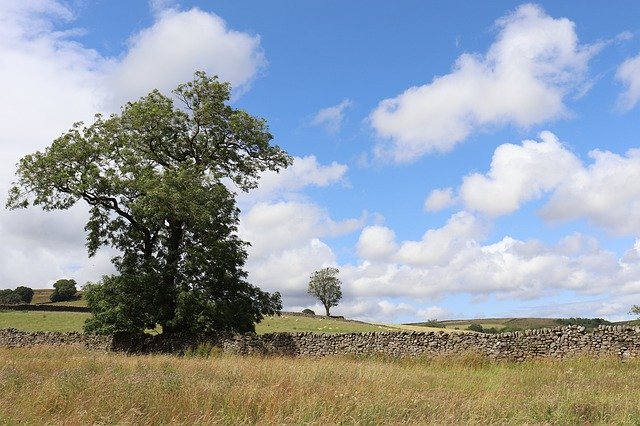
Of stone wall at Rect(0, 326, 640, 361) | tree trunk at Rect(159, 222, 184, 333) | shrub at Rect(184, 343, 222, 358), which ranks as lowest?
shrub at Rect(184, 343, 222, 358)

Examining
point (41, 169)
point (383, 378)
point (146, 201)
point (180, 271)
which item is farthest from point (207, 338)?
point (383, 378)

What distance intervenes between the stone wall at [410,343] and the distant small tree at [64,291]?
68205 millimetres

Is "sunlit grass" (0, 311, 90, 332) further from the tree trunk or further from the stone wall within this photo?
the tree trunk

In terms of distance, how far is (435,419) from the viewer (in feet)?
28.0

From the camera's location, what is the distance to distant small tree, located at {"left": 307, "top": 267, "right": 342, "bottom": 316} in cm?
9431

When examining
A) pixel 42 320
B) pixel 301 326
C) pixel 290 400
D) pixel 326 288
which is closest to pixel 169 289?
pixel 290 400

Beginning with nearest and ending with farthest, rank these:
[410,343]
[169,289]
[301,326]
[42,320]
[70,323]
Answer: [410,343], [169,289], [70,323], [42,320], [301,326]

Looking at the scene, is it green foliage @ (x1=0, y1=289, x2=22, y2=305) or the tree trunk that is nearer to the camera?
the tree trunk

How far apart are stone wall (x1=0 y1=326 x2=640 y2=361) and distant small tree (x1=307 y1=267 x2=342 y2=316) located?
64.3m

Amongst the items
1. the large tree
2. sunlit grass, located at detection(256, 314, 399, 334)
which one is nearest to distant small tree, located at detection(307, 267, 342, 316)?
sunlit grass, located at detection(256, 314, 399, 334)

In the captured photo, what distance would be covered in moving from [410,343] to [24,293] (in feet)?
342

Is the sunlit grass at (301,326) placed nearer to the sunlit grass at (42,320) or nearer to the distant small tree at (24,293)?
the sunlit grass at (42,320)

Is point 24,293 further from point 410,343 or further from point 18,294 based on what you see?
point 410,343

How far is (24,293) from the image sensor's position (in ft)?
349
